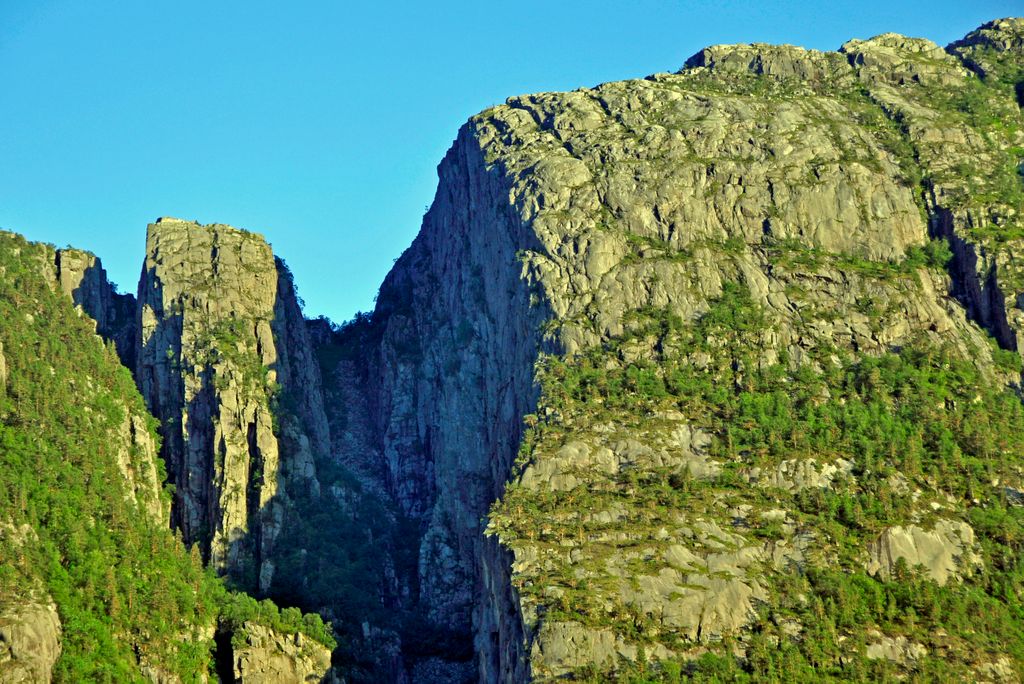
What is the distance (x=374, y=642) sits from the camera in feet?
567

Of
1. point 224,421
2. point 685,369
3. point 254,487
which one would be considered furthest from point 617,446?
point 224,421

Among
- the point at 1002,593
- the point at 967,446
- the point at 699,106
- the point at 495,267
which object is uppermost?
the point at 699,106

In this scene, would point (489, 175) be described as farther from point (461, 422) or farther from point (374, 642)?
point (374, 642)

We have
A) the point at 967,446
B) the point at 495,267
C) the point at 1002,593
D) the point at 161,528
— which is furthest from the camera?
the point at 495,267

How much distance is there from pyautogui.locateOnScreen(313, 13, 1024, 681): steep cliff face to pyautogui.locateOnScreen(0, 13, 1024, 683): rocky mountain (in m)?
0.32

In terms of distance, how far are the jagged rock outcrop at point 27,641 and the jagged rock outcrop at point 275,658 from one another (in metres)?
16.5

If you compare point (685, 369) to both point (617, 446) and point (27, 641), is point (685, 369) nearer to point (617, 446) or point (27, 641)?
point (617, 446)

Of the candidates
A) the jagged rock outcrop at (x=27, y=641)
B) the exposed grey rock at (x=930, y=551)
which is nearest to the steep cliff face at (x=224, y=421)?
the jagged rock outcrop at (x=27, y=641)

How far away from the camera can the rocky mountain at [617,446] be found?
484ft

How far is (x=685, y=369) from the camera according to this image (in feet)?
557

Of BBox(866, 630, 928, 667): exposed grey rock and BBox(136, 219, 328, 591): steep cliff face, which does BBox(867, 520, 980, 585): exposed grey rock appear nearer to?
BBox(866, 630, 928, 667): exposed grey rock

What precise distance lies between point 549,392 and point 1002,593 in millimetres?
40607

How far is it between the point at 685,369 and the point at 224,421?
1771 inches

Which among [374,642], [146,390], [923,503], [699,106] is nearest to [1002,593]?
[923,503]
